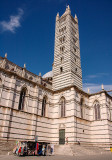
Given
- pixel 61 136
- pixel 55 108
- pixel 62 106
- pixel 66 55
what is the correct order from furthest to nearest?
pixel 66 55, pixel 55 108, pixel 62 106, pixel 61 136

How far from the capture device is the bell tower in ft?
100.0

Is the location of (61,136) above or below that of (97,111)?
below

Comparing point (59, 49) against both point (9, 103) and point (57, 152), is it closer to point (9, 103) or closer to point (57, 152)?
point (9, 103)

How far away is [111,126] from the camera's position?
26750 mm

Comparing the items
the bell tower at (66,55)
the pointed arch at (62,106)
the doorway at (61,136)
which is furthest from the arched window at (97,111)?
the doorway at (61,136)

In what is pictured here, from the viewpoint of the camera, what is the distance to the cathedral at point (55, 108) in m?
21.8

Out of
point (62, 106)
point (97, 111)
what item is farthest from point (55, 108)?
point (97, 111)

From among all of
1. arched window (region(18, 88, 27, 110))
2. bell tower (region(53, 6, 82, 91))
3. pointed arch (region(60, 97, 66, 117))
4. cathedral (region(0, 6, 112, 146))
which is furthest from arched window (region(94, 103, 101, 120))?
arched window (region(18, 88, 27, 110))

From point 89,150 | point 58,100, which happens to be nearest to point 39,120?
point 58,100

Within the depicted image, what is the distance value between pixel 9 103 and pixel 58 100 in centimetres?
972

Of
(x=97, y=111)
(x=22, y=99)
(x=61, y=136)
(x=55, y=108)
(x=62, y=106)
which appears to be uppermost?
(x=22, y=99)

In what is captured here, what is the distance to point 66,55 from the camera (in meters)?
32.6

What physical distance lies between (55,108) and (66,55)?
1184 centimetres

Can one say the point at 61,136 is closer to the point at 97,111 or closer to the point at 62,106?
the point at 62,106
